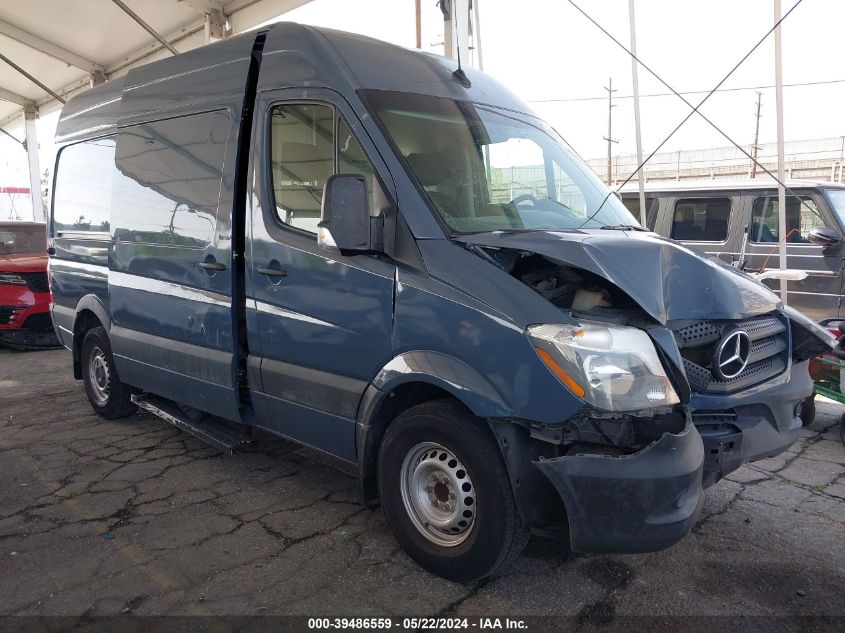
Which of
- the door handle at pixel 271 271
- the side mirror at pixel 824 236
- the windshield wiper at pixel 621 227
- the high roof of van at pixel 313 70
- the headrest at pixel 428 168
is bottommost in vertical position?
the side mirror at pixel 824 236

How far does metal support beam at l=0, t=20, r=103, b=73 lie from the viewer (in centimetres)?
1180

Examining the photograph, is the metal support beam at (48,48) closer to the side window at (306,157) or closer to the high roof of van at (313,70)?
the high roof of van at (313,70)

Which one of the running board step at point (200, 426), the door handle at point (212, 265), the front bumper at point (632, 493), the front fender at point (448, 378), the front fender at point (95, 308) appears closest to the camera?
the front bumper at point (632, 493)

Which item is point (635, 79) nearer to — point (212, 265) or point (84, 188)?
point (212, 265)

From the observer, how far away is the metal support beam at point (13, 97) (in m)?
16.5

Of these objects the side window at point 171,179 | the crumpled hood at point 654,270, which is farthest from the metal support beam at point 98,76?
the crumpled hood at point 654,270

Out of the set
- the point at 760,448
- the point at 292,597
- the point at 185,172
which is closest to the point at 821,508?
the point at 760,448

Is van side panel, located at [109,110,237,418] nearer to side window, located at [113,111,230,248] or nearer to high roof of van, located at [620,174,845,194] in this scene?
side window, located at [113,111,230,248]

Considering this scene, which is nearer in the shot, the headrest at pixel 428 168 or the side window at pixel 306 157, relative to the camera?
the headrest at pixel 428 168

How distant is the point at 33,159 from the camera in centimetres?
1786

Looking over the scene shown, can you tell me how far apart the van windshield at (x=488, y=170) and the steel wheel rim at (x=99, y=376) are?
354cm

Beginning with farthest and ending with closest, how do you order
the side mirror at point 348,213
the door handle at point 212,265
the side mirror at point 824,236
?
the side mirror at point 824,236 < the door handle at point 212,265 < the side mirror at point 348,213

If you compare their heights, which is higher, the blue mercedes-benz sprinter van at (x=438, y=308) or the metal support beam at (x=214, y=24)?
the metal support beam at (x=214, y=24)

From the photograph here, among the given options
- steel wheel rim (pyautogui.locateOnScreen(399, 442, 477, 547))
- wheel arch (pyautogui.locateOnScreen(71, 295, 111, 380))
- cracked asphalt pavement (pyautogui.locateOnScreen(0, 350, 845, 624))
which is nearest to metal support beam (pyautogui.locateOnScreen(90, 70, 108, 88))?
wheel arch (pyautogui.locateOnScreen(71, 295, 111, 380))
